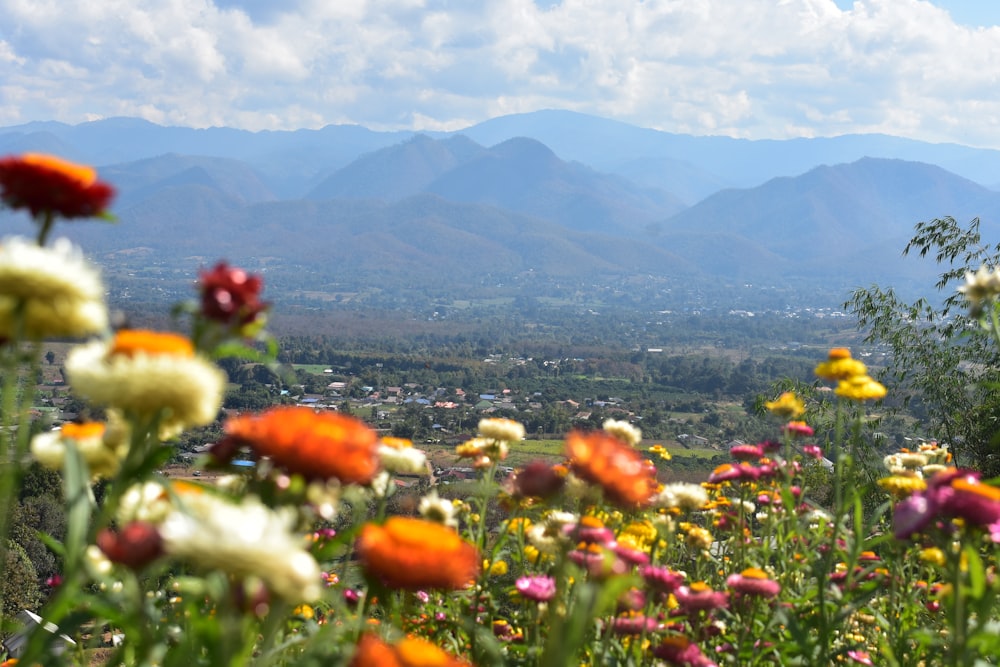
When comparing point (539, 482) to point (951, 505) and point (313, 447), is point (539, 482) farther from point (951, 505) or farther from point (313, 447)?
point (951, 505)

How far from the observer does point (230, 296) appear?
1524 mm

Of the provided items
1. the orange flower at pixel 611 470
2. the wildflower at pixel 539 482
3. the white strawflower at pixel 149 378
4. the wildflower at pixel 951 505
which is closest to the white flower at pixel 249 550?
the white strawflower at pixel 149 378

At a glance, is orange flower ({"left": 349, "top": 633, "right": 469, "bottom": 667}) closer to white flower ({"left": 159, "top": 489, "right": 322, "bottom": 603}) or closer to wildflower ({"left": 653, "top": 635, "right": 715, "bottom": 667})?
white flower ({"left": 159, "top": 489, "right": 322, "bottom": 603})

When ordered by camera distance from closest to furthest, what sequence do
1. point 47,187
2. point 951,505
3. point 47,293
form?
1. point 47,293
2. point 47,187
3. point 951,505

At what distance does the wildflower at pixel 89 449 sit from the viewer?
1754 millimetres

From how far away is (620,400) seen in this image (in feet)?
203

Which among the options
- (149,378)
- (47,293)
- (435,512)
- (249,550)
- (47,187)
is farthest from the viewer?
(435,512)

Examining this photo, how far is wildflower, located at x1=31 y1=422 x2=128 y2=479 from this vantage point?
1.75 m

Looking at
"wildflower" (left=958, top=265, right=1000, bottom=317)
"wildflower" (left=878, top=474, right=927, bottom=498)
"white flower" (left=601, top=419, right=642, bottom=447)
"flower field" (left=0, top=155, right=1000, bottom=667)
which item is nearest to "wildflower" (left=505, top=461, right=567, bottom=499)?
"flower field" (left=0, top=155, right=1000, bottom=667)

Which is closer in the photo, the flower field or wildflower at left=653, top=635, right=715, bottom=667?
the flower field

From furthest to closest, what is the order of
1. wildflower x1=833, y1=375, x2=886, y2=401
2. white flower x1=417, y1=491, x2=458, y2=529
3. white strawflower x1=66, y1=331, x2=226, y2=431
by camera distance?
wildflower x1=833, y1=375, x2=886, y2=401 → white flower x1=417, y1=491, x2=458, y2=529 → white strawflower x1=66, y1=331, x2=226, y2=431

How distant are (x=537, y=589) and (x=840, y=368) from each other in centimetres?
144

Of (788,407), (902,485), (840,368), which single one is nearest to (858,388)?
(840,368)

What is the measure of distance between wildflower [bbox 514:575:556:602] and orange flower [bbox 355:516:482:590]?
1063mm
